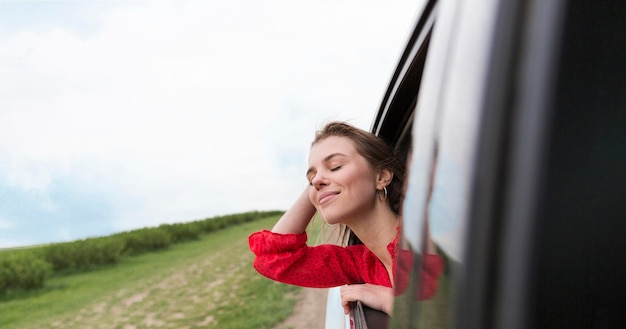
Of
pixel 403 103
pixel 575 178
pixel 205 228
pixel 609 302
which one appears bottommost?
pixel 609 302

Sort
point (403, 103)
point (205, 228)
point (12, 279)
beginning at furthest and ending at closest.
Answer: point (205, 228)
point (12, 279)
point (403, 103)

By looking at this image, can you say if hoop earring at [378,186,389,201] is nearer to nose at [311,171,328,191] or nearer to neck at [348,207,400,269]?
neck at [348,207,400,269]

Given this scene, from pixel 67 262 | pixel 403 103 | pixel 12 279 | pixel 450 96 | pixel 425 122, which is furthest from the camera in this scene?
pixel 67 262

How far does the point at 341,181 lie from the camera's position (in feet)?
7.25

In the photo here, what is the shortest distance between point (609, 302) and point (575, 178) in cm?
13

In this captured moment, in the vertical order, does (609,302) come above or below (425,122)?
below

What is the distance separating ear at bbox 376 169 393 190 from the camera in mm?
2297

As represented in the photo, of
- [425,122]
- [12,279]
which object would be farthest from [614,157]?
[12,279]

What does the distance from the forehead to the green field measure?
9.22 m

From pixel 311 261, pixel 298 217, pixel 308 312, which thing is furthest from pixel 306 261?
pixel 308 312

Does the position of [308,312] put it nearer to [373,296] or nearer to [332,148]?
[332,148]

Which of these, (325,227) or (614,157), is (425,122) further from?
(325,227)

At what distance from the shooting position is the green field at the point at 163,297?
46.1ft

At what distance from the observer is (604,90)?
62 centimetres
